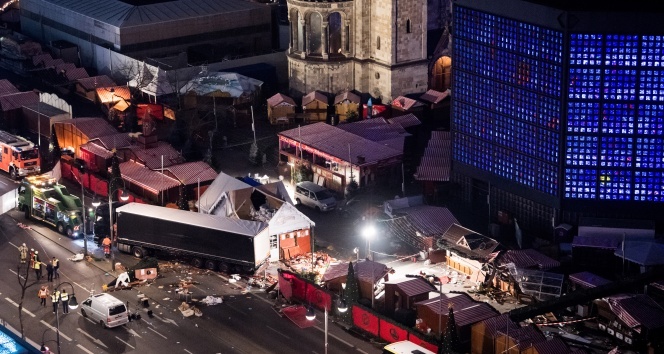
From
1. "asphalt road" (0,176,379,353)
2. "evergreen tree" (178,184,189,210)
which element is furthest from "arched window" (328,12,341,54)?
"asphalt road" (0,176,379,353)

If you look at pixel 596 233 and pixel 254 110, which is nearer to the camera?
pixel 596 233

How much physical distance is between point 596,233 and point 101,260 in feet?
124

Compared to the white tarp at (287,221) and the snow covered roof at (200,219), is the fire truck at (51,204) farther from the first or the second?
the white tarp at (287,221)

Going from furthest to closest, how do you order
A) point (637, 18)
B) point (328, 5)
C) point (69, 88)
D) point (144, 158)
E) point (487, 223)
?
point (69, 88) → point (328, 5) → point (144, 158) → point (487, 223) → point (637, 18)

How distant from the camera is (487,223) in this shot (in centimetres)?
11444

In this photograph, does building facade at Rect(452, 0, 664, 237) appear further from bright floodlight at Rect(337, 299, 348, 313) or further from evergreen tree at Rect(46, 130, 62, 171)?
evergreen tree at Rect(46, 130, 62, 171)

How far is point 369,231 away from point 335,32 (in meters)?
Result: 45.3

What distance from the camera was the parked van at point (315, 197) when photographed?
118 m

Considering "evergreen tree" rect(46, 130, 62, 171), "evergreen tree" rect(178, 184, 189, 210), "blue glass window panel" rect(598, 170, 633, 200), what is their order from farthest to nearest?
"evergreen tree" rect(46, 130, 62, 171) → "evergreen tree" rect(178, 184, 189, 210) → "blue glass window panel" rect(598, 170, 633, 200)

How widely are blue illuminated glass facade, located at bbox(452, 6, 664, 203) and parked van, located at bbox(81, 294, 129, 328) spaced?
1347 inches

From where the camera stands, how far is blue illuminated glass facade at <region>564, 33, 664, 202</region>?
104 m

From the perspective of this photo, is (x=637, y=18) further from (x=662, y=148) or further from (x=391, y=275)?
(x=391, y=275)

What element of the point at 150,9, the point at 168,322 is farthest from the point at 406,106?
the point at 168,322

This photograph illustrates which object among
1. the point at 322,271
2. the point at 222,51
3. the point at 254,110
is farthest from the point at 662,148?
the point at 222,51
